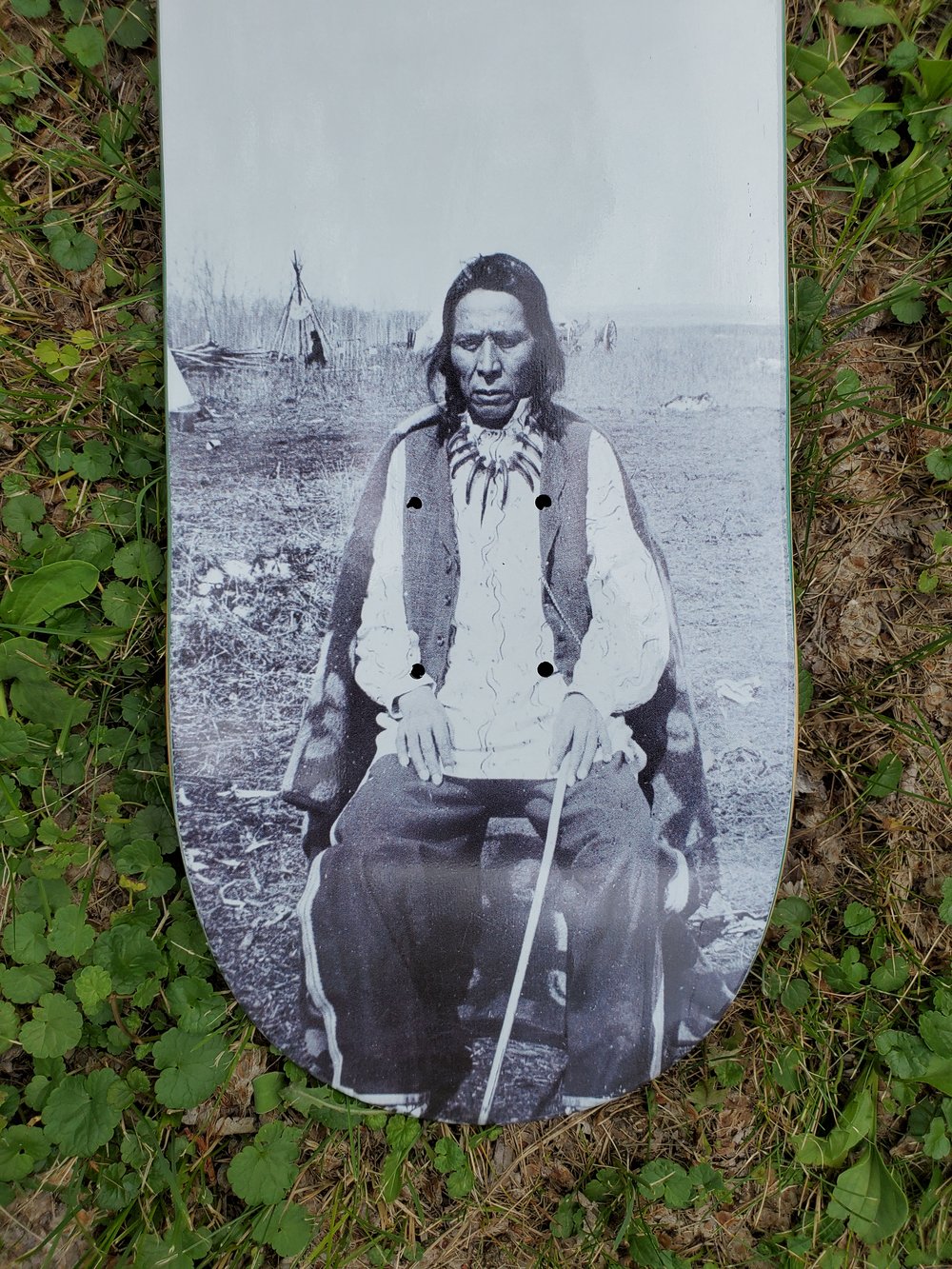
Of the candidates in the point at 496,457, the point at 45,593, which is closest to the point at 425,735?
the point at 496,457

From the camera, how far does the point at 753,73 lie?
940 millimetres

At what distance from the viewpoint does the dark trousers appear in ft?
3.15

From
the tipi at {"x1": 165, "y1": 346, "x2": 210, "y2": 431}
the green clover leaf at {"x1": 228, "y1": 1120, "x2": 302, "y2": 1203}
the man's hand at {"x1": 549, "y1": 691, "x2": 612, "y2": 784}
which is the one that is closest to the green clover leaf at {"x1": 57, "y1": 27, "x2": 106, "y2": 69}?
the tipi at {"x1": 165, "y1": 346, "x2": 210, "y2": 431}

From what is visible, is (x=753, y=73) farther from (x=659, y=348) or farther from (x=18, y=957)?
(x=18, y=957)

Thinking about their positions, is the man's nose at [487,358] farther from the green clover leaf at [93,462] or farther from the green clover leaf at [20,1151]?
the green clover leaf at [20,1151]

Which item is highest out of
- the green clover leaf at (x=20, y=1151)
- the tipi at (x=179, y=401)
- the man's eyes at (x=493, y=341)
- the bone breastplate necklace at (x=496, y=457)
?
the man's eyes at (x=493, y=341)

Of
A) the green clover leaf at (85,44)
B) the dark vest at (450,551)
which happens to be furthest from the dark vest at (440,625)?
the green clover leaf at (85,44)

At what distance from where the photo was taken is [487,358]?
97cm

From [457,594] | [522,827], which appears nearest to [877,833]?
[522,827]

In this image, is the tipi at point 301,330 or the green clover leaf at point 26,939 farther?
the green clover leaf at point 26,939

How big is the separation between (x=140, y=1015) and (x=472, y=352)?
1.00 meters

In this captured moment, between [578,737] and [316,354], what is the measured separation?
575 millimetres

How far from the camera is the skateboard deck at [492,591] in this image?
3.10 ft

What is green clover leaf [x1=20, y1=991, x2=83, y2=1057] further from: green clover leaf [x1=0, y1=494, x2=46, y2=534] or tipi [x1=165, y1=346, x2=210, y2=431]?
tipi [x1=165, y1=346, x2=210, y2=431]
